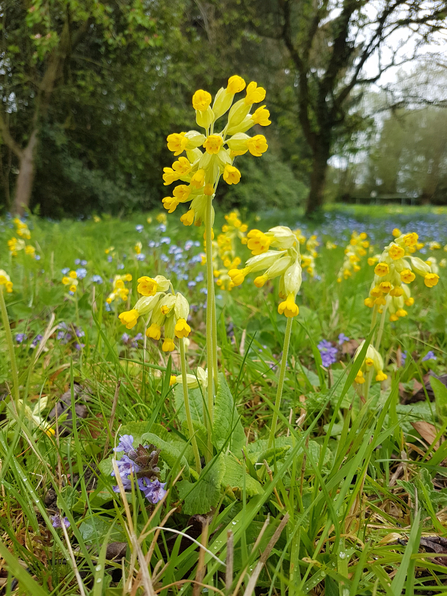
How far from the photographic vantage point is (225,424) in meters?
1.18

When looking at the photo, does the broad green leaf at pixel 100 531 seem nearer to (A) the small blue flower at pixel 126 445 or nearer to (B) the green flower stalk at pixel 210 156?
(A) the small blue flower at pixel 126 445

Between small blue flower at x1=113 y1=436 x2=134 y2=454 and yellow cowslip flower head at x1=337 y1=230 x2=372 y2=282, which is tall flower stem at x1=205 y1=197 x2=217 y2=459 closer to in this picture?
small blue flower at x1=113 y1=436 x2=134 y2=454

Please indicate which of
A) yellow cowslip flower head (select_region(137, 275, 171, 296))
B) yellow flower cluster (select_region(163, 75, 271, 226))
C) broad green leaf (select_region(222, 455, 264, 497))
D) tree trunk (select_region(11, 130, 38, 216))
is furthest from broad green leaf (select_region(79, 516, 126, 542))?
tree trunk (select_region(11, 130, 38, 216))

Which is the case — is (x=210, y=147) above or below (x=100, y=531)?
above

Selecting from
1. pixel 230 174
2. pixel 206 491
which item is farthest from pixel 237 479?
pixel 230 174

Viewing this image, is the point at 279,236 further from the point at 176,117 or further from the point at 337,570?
the point at 176,117

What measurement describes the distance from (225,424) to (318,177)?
14.5 m

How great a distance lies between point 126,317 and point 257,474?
23.2 inches

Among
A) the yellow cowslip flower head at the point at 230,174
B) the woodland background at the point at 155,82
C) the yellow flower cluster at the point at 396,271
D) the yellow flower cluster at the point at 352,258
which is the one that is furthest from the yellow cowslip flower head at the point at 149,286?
the woodland background at the point at 155,82

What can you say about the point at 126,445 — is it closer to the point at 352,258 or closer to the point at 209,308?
the point at 209,308

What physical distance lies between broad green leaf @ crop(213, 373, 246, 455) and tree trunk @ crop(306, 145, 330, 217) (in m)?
13.6

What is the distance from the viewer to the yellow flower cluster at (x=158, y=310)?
1.07 m

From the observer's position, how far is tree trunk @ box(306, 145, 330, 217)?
14099 mm

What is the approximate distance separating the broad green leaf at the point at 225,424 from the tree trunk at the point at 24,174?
34.2ft
